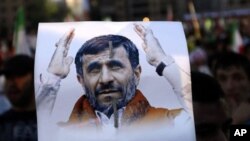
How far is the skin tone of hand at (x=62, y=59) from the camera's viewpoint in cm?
234

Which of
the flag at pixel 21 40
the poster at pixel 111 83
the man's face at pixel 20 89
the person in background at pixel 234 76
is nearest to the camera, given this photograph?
the poster at pixel 111 83

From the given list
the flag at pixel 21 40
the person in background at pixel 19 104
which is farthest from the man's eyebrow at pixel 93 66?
the flag at pixel 21 40

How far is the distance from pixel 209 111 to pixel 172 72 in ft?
2.34

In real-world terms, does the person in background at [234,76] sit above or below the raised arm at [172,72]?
above

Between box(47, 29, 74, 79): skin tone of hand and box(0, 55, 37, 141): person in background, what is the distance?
62.7 inches

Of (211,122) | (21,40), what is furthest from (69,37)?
(21,40)

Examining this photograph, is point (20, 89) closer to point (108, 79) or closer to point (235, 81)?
point (235, 81)

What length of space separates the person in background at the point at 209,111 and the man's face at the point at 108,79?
67 cm

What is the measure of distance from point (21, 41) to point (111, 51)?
252 inches

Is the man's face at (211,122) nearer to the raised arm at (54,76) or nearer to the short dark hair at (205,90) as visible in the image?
the short dark hair at (205,90)

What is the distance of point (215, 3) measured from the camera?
62.4m

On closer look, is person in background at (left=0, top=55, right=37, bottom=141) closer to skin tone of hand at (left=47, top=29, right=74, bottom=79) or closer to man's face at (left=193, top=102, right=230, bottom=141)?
man's face at (left=193, top=102, right=230, bottom=141)

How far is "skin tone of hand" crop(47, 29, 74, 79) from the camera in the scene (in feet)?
7.68

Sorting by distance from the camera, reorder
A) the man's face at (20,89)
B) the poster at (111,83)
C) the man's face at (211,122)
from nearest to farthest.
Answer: the poster at (111,83)
the man's face at (211,122)
the man's face at (20,89)
